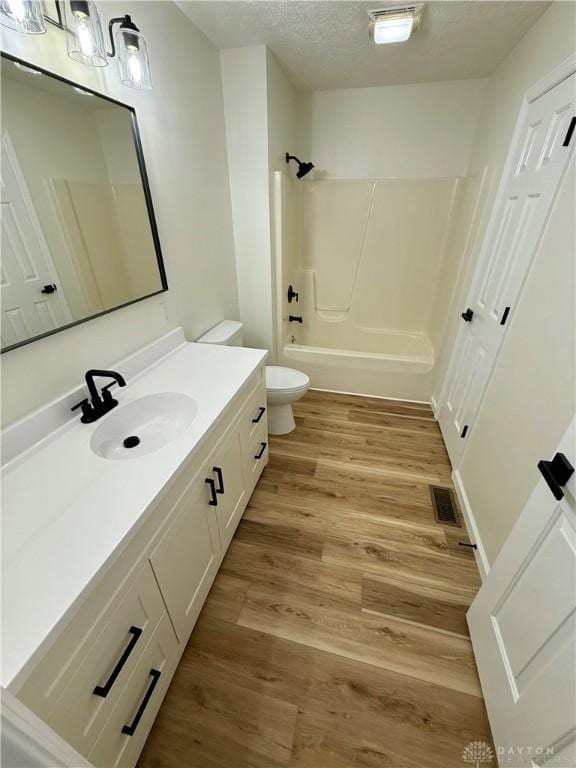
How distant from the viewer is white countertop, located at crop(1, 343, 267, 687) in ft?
1.94

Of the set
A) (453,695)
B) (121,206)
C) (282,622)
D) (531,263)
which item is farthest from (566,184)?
(282,622)

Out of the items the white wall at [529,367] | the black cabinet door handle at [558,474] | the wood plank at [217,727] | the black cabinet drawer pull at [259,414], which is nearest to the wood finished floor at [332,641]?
the wood plank at [217,727]

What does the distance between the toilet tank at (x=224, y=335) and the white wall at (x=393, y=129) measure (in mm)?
1717

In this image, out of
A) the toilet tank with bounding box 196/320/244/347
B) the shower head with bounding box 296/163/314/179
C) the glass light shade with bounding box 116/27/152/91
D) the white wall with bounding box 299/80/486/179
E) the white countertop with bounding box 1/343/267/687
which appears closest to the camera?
the white countertop with bounding box 1/343/267/687

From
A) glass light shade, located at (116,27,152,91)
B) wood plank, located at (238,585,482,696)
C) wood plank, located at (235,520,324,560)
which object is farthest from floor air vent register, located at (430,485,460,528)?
glass light shade, located at (116,27,152,91)

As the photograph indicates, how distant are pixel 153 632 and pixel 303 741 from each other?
626mm

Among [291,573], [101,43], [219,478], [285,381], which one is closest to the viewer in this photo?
[101,43]

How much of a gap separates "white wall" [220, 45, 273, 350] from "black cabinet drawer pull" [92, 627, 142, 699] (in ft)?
6.70

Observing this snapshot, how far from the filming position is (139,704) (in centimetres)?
92

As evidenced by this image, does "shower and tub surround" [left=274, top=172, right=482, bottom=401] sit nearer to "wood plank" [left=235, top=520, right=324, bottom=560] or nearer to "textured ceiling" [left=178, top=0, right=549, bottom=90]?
"textured ceiling" [left=178, top=0, right=549, bottom=90]

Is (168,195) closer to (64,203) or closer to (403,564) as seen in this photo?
(64,203)

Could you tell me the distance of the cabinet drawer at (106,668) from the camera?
0.66 meters

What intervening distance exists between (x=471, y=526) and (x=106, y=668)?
163 cm

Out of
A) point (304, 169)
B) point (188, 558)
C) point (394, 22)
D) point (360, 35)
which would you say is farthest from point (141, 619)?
point (304, 169)
